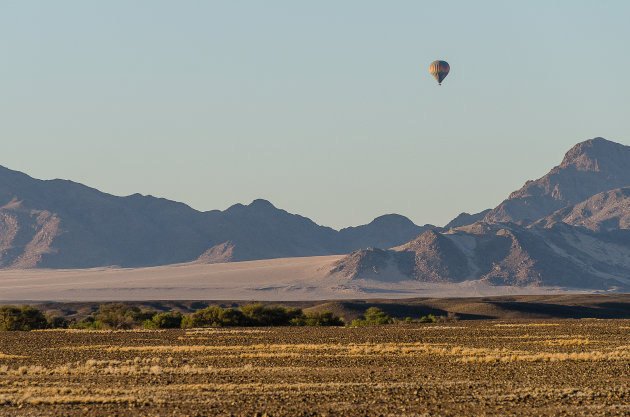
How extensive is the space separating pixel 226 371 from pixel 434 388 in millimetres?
8692

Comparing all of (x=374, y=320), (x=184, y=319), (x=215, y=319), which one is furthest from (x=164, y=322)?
(x=374, y=320)

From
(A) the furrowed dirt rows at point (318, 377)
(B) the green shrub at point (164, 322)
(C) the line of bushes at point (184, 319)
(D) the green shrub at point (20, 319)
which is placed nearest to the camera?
(A) the furrowed dirt rows at point (318, 377)

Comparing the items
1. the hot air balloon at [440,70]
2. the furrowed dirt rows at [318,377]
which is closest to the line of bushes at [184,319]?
the furrowed dirt rows at [318,377]

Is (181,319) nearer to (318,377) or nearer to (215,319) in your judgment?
(215,319)

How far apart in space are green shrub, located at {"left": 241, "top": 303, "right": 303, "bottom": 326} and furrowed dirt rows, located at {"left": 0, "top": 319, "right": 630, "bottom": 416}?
30.3 meters

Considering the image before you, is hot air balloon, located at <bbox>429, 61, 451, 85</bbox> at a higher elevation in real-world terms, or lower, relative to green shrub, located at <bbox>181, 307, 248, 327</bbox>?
higher

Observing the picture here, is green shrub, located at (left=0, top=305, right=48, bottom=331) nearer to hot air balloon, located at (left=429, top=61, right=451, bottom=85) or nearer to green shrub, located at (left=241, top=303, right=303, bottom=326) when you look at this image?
green shrub, located at (left=241, top=303, right=303, bottom=326)

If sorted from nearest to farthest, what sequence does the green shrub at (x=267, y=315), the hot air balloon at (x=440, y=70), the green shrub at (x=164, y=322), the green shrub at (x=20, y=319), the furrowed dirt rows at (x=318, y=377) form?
the furrowed dirt rows at (x=318, y=377), the green shrub at (x=164, y=322), the green shrub at (x=20, y=319), the green shrub at (x=267, y=315), the hot air balloon at (x=440, y=70)

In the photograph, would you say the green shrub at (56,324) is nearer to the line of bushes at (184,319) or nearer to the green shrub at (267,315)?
the line of bushes at (184,319)

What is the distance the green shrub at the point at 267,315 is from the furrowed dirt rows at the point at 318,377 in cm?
3033

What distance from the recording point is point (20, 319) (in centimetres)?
8244

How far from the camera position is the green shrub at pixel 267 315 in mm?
87000

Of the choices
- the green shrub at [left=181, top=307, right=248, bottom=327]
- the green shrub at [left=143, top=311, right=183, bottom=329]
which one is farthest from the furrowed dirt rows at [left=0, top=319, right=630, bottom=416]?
the green shrub at [left=181, top=307, right=248, bottom=327]

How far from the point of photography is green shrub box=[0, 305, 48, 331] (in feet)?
266
